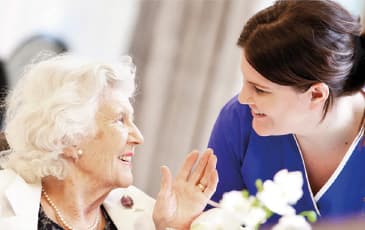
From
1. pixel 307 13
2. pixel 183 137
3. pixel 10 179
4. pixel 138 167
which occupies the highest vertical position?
pixel 307 13

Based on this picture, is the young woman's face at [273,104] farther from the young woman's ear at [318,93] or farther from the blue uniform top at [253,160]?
the blue uniform top at [253,160]

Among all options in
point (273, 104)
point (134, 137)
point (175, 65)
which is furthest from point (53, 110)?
point (175, 65)

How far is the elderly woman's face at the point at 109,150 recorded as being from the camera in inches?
69.5

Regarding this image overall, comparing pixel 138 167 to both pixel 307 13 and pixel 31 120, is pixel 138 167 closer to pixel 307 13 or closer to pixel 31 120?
pixel 31 120

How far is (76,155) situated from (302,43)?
0.68 meters

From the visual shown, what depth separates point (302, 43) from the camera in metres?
1.55

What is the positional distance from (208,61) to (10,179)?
4.29 feet

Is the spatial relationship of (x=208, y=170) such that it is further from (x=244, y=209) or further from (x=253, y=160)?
(x=244, y=209)

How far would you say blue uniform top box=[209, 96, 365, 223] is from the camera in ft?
5.98

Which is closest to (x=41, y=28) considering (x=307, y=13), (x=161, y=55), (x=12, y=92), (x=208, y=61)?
(x=161, y=55)

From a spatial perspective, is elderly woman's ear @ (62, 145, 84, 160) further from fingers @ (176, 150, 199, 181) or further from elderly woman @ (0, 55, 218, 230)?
fingers @ (176, 150, 199, 181)

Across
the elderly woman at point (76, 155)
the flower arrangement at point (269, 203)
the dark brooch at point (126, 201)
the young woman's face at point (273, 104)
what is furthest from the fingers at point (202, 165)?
the flower arrangement at point (269, 203)

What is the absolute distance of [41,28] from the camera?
3691 millimetres

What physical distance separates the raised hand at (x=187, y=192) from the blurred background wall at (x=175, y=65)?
1.07 m
